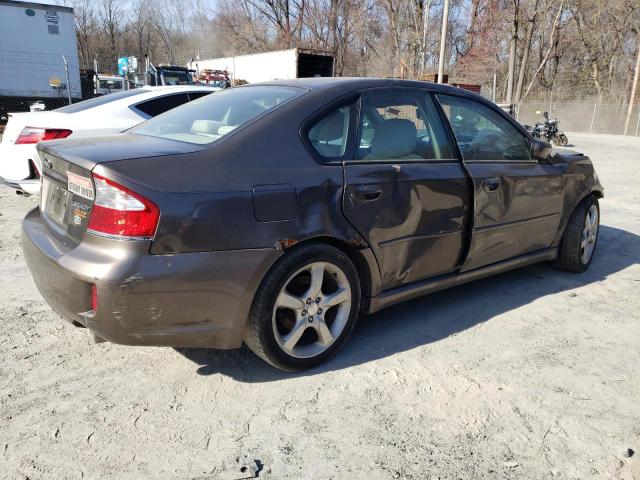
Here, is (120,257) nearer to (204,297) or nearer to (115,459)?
(204,297)

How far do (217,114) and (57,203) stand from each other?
1050mm

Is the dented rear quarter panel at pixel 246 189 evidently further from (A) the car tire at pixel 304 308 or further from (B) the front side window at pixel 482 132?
(B) the front side window at pixel 482 132

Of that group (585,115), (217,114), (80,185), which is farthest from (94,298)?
(585,115)

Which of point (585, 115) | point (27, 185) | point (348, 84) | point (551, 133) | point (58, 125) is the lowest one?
point (551, 133)

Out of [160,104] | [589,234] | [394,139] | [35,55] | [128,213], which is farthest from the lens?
[35,55]

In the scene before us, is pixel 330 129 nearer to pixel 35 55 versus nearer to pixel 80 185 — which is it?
pixel 80 185

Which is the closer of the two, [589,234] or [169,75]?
[589,234]

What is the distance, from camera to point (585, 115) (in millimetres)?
31469

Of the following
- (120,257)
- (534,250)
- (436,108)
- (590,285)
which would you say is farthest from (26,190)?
(590,285)

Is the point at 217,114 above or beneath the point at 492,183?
above

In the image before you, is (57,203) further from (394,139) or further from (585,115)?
(585,115)

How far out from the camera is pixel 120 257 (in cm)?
239

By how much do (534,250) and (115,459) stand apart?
3506 mm

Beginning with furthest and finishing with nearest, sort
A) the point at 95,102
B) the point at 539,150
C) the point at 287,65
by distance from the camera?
1. the point at 287,65
2. the point at 95,102
3. the point at 539,150
